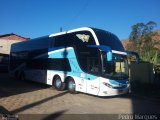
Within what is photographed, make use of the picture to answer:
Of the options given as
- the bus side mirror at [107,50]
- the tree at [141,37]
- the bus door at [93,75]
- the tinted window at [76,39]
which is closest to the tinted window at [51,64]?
the tinted window at [76,39]

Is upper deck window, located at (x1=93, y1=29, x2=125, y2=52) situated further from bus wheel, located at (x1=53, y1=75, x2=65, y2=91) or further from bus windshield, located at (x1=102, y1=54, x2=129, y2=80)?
bus wheel, located at (x1=53, y1=75, x2=65, y2=91)

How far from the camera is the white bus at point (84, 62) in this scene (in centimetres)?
1418

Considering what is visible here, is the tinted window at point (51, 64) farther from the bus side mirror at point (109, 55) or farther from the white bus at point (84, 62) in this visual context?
the bus side mirror at point (109, 55)

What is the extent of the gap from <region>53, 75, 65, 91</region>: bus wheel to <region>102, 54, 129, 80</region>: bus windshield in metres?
3.89

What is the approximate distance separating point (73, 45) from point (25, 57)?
7482 millimetres

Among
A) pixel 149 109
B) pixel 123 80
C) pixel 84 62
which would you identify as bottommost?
pixel 149 109

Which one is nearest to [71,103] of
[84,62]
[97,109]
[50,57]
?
[97,109]

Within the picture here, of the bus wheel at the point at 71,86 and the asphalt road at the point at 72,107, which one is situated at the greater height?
the bus wheel at the point at 71,86

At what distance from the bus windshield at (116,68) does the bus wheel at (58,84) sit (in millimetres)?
3895

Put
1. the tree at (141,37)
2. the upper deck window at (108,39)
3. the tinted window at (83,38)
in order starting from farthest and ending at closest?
the tree at (141,37), the tinted window at (83,38), the upper deck window at (108,39)

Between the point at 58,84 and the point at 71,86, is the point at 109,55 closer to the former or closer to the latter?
the point at 71,86

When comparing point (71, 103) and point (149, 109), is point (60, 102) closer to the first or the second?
point (71, 103)

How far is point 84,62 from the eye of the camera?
50.4ft

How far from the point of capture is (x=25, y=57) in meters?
22.3
